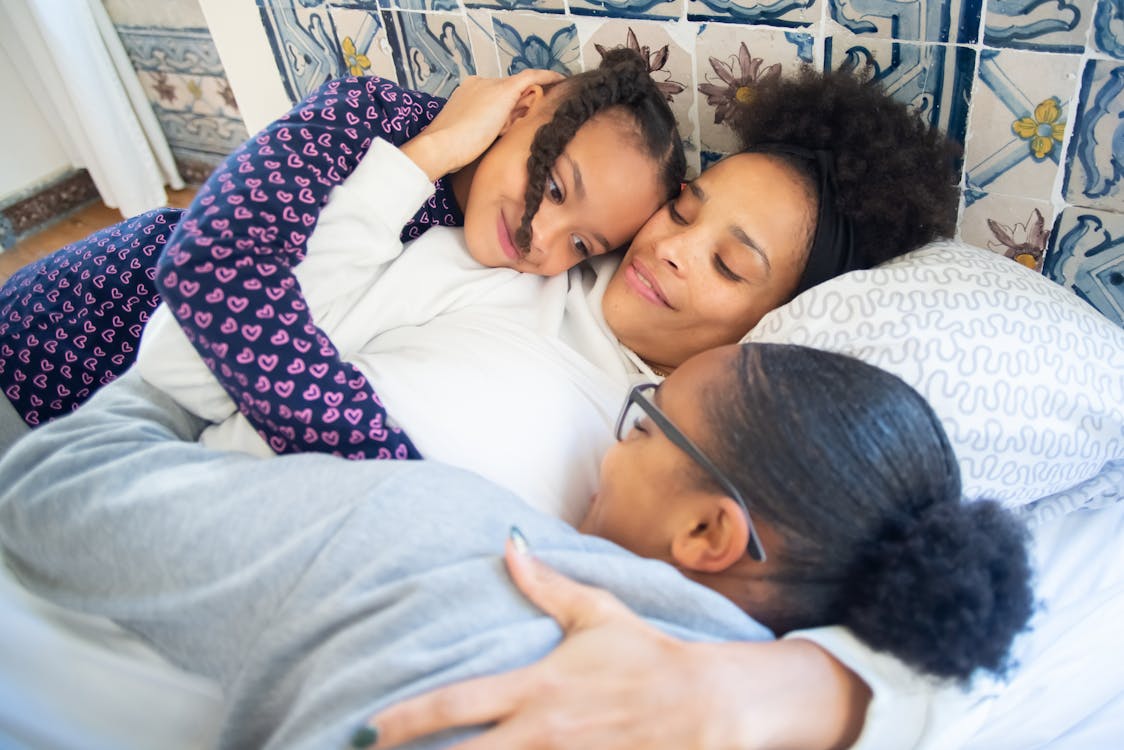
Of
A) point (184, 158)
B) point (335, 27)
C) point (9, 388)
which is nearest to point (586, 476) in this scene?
point (9, 388)

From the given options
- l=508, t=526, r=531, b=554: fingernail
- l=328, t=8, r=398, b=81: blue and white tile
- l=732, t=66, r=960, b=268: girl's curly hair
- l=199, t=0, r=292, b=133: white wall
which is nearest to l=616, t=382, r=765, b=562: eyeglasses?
l=508, t=526, r=531, b=554: fingernail

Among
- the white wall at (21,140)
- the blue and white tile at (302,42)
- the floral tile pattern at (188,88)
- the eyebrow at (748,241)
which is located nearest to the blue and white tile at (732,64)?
the eyebrow at (748,241)

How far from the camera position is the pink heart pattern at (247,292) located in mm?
909

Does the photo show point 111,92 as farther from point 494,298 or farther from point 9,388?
point 494,298

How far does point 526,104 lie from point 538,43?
0.21 m

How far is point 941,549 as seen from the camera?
26.9 inches

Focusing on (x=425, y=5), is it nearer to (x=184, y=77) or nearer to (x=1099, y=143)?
(x=1099, y=143)

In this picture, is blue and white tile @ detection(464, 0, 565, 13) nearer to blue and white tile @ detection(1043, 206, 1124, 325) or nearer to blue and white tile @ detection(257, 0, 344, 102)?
blue and white tile @ detection(257, 0, 344, 102)

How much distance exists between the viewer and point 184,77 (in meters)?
2.35

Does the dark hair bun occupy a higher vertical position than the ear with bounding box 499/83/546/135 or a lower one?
lower

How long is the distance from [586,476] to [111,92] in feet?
6.53

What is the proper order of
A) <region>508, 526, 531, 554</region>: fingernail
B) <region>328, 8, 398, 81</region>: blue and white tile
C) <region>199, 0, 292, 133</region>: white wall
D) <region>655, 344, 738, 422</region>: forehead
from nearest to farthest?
<region>508, 526, 531, 554</region>: fingernail, <region>655, 344, 738, 422</region>: forehead, <region>328, 8, 398, 81</region>: blue and white tile, <region>199, 0, 292, 133</region>: white wall

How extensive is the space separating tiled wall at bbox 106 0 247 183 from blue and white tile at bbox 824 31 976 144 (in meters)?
1.81

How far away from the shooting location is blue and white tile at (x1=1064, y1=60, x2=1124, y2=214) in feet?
3.22
